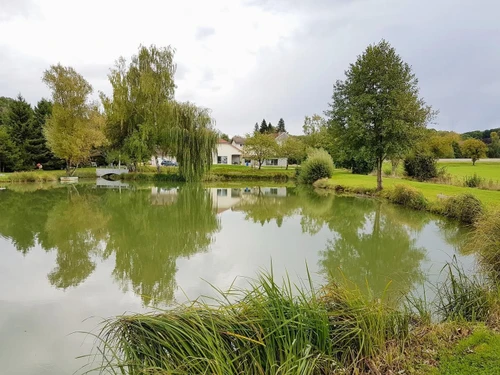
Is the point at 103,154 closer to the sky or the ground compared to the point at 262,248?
closer to the sky

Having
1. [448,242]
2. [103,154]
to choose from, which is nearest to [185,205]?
[448,242]

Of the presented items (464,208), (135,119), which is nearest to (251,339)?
→ (464,208)

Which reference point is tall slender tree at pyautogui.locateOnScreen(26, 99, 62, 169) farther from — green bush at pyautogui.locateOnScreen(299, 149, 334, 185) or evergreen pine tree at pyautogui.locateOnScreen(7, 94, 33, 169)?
green bush at pyautogui.locateOnScreen(299, 149, 334, 185)

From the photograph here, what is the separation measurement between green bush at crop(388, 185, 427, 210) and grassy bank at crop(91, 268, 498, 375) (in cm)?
1064

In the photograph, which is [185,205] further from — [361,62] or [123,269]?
[361,62]

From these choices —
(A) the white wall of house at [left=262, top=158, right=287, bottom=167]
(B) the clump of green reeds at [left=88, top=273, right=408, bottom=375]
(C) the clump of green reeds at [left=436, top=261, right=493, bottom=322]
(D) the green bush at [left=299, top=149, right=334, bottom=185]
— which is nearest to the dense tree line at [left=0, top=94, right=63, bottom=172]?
(D) the green bush at [left=299, top=149, right=334, bottom=185]

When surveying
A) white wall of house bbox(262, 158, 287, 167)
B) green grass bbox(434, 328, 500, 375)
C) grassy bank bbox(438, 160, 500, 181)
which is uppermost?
white wall of house bbox(262, 158, 287, 167)

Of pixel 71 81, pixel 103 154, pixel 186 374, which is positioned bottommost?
pixel 186 374

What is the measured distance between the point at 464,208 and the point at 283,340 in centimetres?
963

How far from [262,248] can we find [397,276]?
2.81m

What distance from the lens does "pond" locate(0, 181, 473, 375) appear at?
12.6 ft

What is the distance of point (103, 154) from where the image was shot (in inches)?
1423

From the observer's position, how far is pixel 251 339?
2.16 meters

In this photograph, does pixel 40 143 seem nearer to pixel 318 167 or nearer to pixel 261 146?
pixel 261 146
